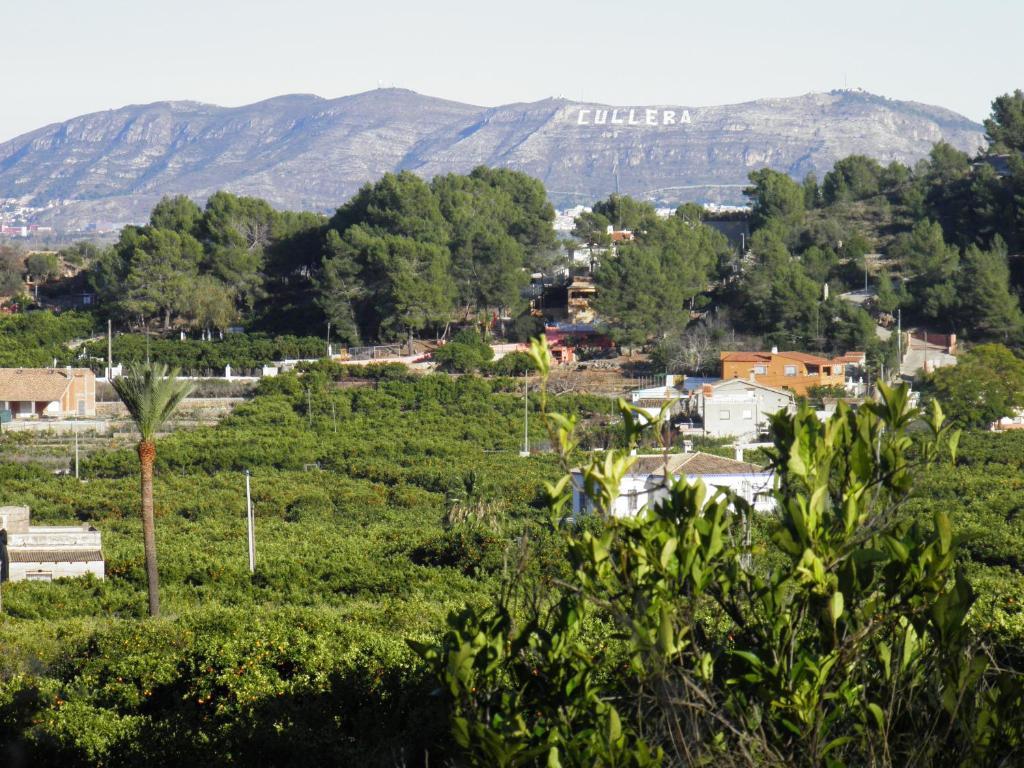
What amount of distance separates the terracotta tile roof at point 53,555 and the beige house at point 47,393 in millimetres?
16858

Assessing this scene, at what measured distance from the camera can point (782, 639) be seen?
4145 millimetres

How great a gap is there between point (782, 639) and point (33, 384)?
31.9 metres

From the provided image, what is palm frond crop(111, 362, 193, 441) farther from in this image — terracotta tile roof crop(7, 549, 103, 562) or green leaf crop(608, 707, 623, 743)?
green leaf crop(608, 707, 623, 743)

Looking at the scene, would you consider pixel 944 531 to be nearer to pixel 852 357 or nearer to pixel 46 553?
pixel 46 553

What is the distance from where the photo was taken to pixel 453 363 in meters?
37.7

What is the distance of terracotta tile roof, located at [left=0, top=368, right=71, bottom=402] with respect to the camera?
109 ft

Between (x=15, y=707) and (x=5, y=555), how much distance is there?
8.79 m

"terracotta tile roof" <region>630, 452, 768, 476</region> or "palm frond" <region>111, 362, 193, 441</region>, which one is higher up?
"palm frond" <region>111, 362, 193, 441</region>

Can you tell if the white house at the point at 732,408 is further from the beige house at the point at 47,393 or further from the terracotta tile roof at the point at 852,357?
the beige house at the point at 47,393

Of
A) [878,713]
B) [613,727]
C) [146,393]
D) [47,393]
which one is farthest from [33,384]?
[878,713]

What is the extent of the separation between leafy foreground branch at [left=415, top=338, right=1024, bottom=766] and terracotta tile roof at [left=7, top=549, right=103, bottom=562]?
520 inches

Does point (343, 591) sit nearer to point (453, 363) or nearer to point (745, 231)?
point (453, 363)

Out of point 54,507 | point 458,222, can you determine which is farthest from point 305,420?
point 458,222

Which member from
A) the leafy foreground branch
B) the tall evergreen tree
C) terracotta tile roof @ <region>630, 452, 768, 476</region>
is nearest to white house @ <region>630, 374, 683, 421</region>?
terracotta tile roof @ <region>630, 452, 768, 476</region>
